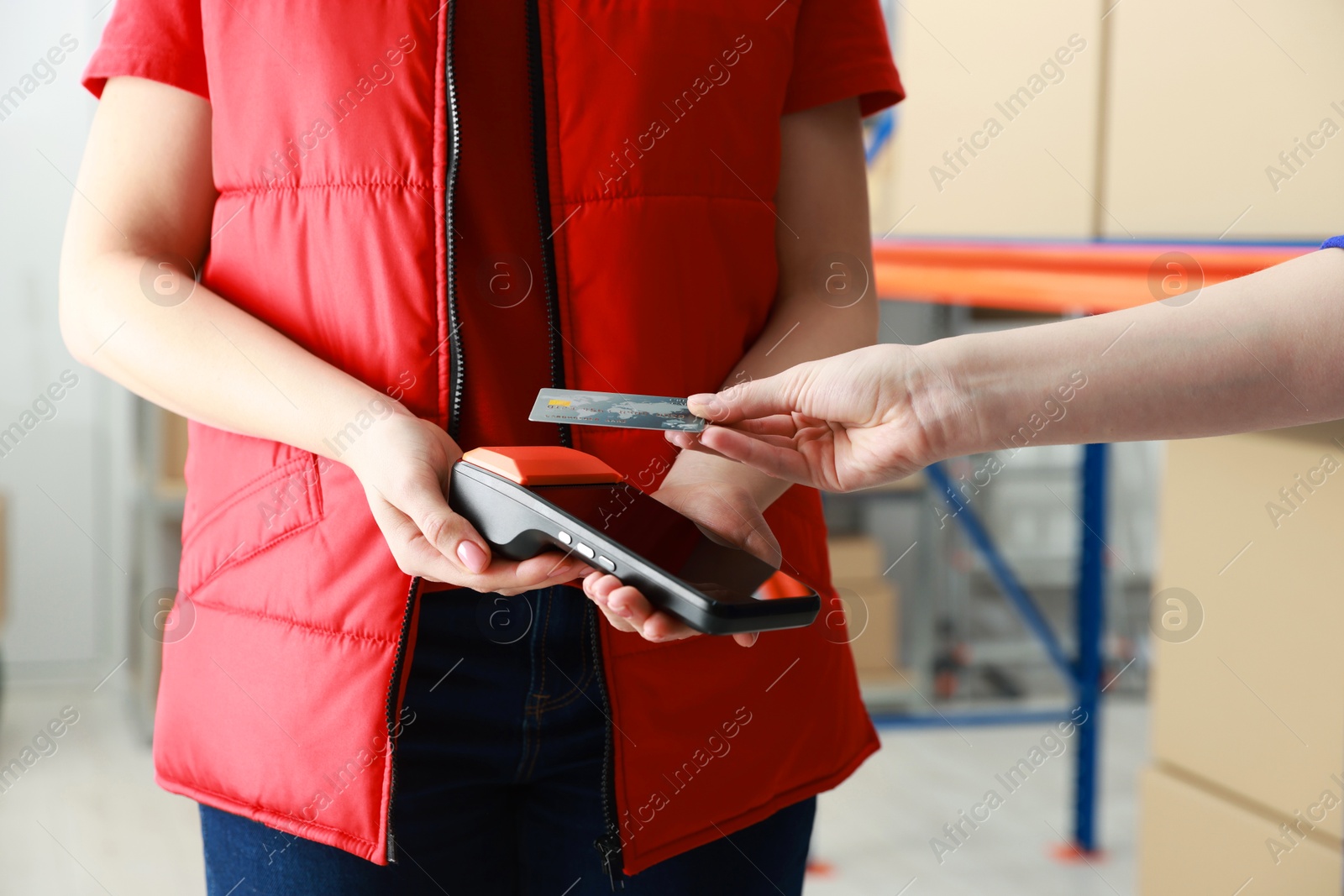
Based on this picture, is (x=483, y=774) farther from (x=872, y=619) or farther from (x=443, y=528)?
(x=872, y=619)

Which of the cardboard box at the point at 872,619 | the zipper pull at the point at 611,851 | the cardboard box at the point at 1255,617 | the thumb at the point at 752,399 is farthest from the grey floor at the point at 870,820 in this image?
the thumb at the point at 752,399

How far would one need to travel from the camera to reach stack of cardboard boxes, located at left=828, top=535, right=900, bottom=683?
9.41 feet

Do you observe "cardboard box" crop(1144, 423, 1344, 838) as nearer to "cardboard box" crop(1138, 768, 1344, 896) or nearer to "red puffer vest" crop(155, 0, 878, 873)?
"cardboard box" crop(1138, 768, 1344, 896)

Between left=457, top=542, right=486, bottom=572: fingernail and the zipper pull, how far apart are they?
0.20m

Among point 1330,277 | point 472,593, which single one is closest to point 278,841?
point 472,593

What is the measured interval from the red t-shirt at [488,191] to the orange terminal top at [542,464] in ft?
0.15

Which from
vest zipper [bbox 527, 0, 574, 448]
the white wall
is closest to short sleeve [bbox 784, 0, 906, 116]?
vest zipper [bbox 527, 0, 574, 448]

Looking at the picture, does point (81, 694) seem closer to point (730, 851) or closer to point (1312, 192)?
point (730, 851)

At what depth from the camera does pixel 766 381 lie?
0.67 m

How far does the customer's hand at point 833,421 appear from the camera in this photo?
64cm

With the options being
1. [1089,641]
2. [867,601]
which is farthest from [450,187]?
[867,601]

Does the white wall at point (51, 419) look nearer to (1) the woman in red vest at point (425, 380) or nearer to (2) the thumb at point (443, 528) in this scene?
(1) the woman in red vest at point (425, 380)

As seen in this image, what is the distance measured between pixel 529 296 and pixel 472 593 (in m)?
0.19

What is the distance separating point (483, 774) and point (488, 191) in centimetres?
35
